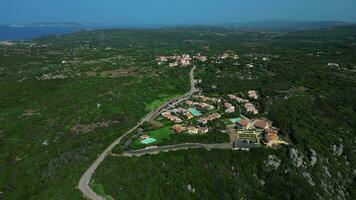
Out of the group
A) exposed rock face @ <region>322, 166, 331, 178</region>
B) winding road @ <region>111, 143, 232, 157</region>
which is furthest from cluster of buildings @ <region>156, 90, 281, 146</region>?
exposed rock face @ <region>322, 166, 331, 178</region>

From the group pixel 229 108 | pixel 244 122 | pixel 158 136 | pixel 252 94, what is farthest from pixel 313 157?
pixel 252 94

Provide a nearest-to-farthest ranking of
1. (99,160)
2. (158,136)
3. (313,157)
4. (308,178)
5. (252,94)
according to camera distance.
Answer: (308,178) → (99,160) → (313,157) → (158,136) → (252,94)

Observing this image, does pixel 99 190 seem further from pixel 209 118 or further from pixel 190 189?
pixel 209 118

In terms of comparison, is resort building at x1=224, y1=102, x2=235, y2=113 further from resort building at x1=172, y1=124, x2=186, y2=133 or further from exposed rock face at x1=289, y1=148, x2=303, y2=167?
exposed rock face at x1=289, y1=148, x2=303, y2=167

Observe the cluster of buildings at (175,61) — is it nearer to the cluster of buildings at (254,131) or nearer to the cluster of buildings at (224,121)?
the cluster of buildings at (224,121)

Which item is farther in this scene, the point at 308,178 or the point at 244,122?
the point at 244,122

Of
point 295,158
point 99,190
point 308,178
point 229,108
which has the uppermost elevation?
point 229,108

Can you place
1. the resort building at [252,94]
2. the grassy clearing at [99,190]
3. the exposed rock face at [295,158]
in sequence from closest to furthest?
the grassy clearing at [99,190] → the exposed rock face at [295,158] → the resort building at [252,94]

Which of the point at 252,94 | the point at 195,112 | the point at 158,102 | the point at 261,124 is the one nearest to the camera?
the point at 261,124

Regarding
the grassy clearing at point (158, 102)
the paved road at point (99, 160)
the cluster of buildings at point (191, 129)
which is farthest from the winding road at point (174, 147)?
the grassy clearing at point (158, 102)
